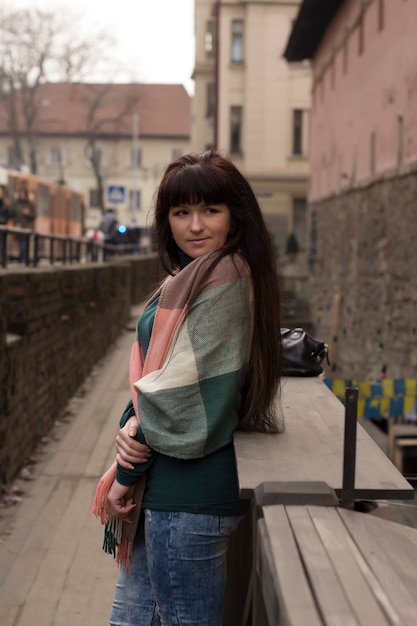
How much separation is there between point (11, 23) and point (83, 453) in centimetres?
4785

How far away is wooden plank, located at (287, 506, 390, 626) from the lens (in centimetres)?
186

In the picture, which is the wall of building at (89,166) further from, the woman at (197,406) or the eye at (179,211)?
the woman at (197,406)

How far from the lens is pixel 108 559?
613 cm

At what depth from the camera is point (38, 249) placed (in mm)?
10258

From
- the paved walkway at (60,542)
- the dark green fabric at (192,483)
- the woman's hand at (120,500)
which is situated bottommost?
the paved walkway at (60,542)

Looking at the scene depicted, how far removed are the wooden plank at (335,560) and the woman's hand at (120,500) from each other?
59cm

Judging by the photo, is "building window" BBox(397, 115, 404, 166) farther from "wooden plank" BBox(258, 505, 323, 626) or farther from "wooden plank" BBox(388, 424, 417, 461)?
"wooden plank" BBox(258, 505, 323, 626)

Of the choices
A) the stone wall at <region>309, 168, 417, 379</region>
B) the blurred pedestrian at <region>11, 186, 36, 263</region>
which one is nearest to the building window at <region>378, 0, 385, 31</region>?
the stone wall at <region>309, 168, 417, 379</region>

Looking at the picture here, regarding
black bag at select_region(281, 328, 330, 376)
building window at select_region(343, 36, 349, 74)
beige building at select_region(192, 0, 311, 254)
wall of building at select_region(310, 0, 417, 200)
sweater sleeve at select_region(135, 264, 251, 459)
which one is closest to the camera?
sweater sleeve at select_region(135, 264, 251, 459)

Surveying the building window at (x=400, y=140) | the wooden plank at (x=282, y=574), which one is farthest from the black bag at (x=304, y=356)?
the building window at (x=400, y=140)

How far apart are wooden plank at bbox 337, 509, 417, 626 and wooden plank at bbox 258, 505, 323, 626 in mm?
123

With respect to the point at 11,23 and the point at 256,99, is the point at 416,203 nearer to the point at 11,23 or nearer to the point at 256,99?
the point at 256,99

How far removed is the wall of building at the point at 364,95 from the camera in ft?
64.7

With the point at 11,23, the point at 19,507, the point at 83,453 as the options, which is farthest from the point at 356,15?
the point at 11,23
